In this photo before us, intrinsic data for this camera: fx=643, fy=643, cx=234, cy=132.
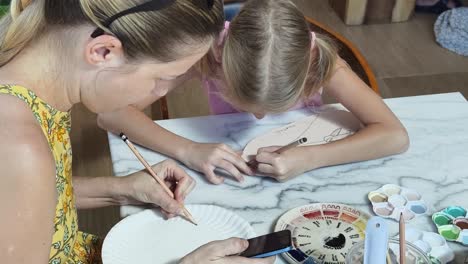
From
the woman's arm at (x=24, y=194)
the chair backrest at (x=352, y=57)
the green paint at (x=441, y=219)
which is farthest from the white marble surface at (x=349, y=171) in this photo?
the woman's arm at (x=24, y=194)

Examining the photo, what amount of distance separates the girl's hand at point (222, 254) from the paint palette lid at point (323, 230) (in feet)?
0.29

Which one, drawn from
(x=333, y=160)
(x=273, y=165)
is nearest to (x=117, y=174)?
(x=273, y=165)

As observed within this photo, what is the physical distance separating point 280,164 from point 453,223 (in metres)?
0.32

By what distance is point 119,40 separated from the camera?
0.94 meters

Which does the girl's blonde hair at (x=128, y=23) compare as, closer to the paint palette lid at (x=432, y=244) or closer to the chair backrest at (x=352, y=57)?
the paint palette lid at (x=432, y=244)

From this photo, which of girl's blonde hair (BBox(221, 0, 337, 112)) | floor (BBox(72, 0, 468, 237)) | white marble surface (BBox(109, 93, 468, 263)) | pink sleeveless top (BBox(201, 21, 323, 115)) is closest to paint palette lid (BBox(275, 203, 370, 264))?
white marble surface (BBox(109, 93, 468, 263))

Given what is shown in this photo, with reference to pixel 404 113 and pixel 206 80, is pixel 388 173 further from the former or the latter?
pixel 206 80

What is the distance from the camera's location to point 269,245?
1.00 metres

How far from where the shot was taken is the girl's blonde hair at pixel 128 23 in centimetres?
92

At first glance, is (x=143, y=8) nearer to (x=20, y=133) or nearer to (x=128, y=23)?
(x=128, y=23)

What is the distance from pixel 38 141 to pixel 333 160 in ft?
1.99

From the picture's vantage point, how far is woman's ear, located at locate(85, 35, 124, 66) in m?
0.93

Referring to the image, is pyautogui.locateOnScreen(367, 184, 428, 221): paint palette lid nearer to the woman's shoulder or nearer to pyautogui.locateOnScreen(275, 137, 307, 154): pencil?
pyautogui.locateOnScreen(275, 137, 307, 154): pencil

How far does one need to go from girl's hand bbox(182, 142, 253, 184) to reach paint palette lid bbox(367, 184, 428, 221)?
9.8 inches
